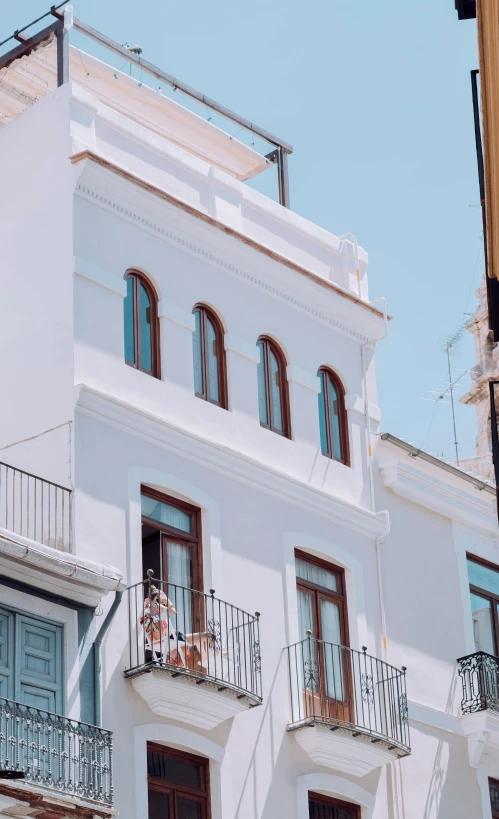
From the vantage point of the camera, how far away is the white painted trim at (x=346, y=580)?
2483cm

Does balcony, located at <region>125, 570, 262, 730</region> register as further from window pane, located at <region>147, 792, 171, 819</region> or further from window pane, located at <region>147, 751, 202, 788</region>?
window pane, located at <region>147, 792, 171, 819</region>

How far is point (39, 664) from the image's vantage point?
2094 centimetres

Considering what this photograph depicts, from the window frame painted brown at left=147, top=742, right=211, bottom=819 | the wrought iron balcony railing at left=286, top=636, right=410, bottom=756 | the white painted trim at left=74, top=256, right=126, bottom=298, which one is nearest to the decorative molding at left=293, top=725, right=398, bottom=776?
the wrought iron balcony railing at left=286, top=636, right=410, bottom=756

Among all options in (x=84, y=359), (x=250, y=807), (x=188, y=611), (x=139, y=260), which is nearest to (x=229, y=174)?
(x=139, y=260)

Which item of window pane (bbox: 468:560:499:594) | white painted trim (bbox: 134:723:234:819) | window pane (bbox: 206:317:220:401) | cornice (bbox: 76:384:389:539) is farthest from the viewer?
window pane (bbox: 468:560:499:594)

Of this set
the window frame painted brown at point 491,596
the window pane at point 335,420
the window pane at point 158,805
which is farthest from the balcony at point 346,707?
the window frame painted brown at point 491,596

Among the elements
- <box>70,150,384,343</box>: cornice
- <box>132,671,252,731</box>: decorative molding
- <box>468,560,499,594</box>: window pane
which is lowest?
<box>132,671,252,731</box>: decorative molding

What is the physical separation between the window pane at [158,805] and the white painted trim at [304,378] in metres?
6.99

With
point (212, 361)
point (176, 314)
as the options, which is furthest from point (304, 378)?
point (176, 314)

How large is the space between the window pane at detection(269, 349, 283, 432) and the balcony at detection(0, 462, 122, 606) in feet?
15.5

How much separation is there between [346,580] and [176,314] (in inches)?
181

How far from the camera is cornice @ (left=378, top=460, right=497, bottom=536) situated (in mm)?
27547

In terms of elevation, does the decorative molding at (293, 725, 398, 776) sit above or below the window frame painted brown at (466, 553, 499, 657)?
below

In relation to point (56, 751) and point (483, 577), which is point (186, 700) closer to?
point (56, 751)
